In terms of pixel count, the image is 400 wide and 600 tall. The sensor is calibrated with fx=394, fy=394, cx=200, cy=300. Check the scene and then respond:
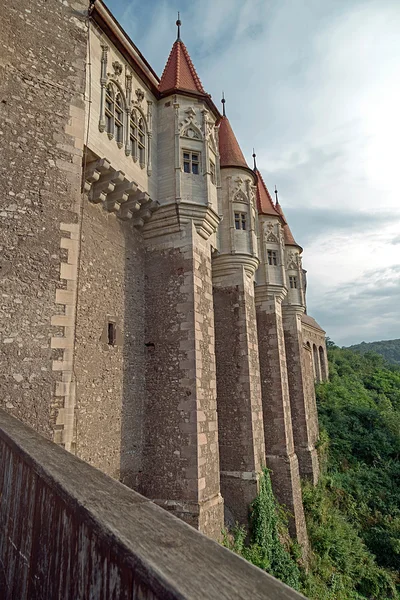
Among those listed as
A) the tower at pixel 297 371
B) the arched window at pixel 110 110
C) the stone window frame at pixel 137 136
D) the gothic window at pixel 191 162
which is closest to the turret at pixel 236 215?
the gothic window at pixel 191 162

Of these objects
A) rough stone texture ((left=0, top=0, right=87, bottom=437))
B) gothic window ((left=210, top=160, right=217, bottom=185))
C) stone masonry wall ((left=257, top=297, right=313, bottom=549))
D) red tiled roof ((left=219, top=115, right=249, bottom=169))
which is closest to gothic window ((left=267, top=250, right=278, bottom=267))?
stone masonry wall ((left=257, top=297, right=313, bottom=549))

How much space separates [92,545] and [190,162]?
1082cm

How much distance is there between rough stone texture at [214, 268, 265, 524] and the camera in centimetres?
1269

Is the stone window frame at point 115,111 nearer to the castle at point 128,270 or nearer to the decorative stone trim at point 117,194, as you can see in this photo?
the castle at point 128,270

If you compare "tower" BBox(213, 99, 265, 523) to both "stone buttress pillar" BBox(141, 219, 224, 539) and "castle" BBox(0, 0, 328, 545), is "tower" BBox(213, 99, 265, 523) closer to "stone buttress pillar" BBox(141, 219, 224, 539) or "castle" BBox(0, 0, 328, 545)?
"castle" BBox(0, 0, 328, 545)

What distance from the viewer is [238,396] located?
13602mm

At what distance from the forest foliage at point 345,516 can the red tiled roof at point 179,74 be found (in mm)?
12617

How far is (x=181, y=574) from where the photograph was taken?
1468 millimetres

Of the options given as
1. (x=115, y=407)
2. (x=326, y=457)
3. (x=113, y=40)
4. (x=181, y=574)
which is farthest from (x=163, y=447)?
(x=326, y=457)

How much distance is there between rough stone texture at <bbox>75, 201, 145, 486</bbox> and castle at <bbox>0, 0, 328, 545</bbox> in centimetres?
4

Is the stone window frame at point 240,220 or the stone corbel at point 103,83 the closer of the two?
the stone corbel at point 103,83

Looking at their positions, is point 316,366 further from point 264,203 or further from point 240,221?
point 240,221

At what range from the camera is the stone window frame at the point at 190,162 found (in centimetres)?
1138

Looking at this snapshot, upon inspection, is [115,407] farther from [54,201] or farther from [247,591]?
[247,591]
